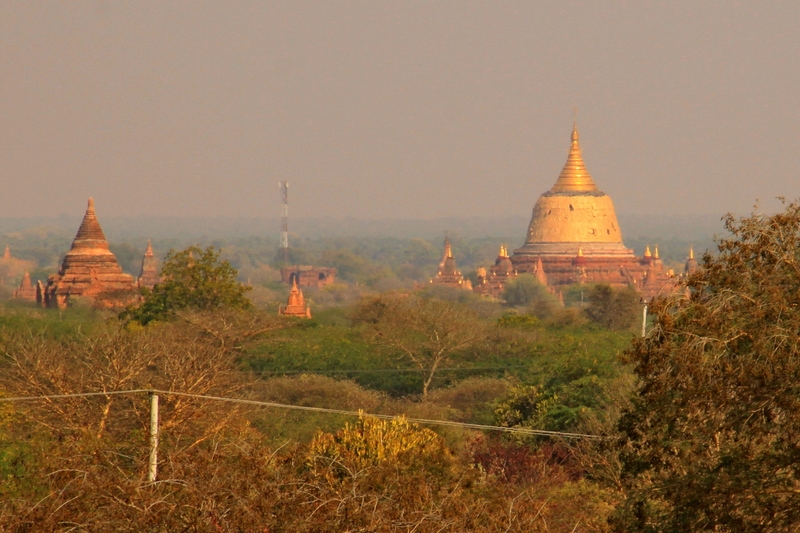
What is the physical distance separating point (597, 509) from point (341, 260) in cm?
15942

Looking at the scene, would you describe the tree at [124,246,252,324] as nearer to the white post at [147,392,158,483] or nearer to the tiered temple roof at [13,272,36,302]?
the white post at [147,392,158,483]

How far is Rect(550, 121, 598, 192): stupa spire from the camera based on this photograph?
114062 mm

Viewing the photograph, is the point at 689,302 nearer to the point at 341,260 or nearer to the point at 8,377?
the point at 8,377

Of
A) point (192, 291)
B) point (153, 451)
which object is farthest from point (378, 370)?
point (153, 451)

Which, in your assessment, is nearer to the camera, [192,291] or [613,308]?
[192,291]

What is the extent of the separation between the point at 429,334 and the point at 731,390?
29.4m

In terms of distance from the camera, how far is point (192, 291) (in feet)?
158

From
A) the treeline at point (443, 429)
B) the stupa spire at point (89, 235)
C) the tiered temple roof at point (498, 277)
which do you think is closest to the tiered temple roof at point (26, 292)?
the stupa spire at point (89, 235)

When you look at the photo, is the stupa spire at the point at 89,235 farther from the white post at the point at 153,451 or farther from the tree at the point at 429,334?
the white post at the point at 153,451

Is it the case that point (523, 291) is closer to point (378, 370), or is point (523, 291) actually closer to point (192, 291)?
point (192, 291)

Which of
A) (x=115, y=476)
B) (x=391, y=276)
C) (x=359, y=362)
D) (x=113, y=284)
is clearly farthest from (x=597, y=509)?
(x=391, y=276)

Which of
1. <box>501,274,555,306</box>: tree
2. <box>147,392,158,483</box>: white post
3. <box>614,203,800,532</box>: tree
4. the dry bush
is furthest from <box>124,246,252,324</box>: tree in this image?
<box>501,274,555,306</box>: tree

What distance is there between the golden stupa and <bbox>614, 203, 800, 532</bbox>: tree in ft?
320

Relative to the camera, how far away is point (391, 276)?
16662 centimetres
